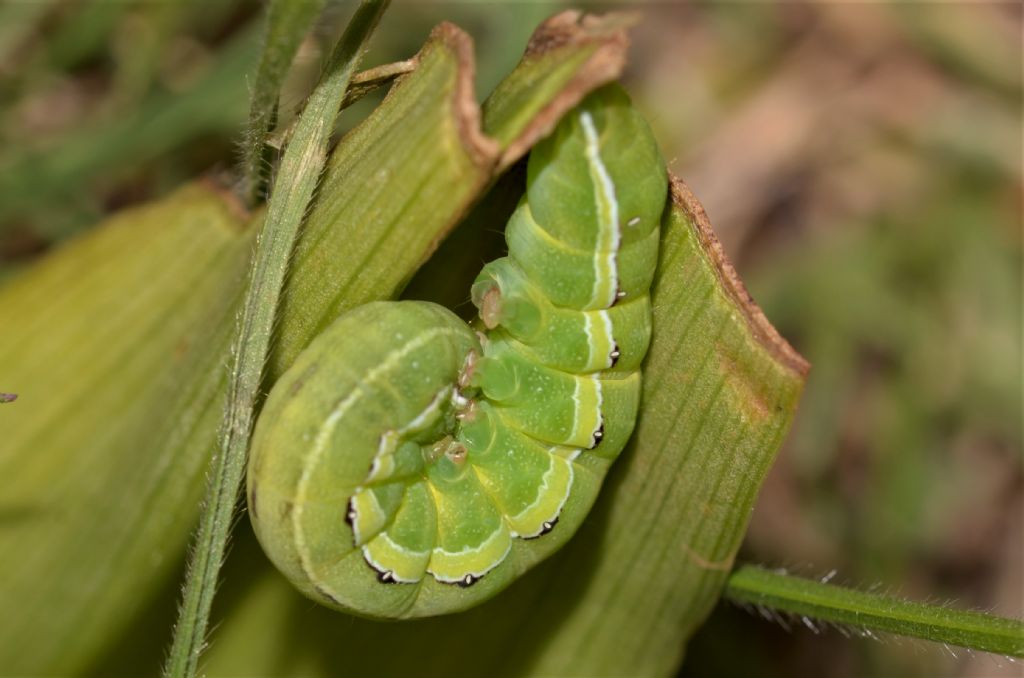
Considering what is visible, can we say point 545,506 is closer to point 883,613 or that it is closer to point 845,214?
point 883,613

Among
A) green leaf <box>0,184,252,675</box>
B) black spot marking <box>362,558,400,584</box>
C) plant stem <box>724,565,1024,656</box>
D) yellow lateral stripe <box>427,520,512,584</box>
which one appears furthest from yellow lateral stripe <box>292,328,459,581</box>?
plant stem <box>724,565,1024,656</box>

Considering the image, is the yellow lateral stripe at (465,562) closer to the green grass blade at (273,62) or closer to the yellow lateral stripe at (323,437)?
the yellow lateral stripe at (323,437)

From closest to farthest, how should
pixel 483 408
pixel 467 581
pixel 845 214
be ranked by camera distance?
pixel 467 581
pixel 483 408
pixel 845 214

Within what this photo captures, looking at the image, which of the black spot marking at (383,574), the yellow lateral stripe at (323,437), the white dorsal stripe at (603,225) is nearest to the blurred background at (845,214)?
the white dorsal stripe at (603,225)

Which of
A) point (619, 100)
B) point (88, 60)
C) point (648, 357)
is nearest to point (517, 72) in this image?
point (619, 100)

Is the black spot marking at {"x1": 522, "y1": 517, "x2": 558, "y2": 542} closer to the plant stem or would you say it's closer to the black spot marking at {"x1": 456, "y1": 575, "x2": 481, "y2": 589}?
the black spot marking at {"x1": 456, "y1": 575, "x2": 481, "y2": 589}

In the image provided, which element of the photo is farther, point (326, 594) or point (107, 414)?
point (107, 414)

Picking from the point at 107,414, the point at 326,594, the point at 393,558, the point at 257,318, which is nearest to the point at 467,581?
the point at 393,558
